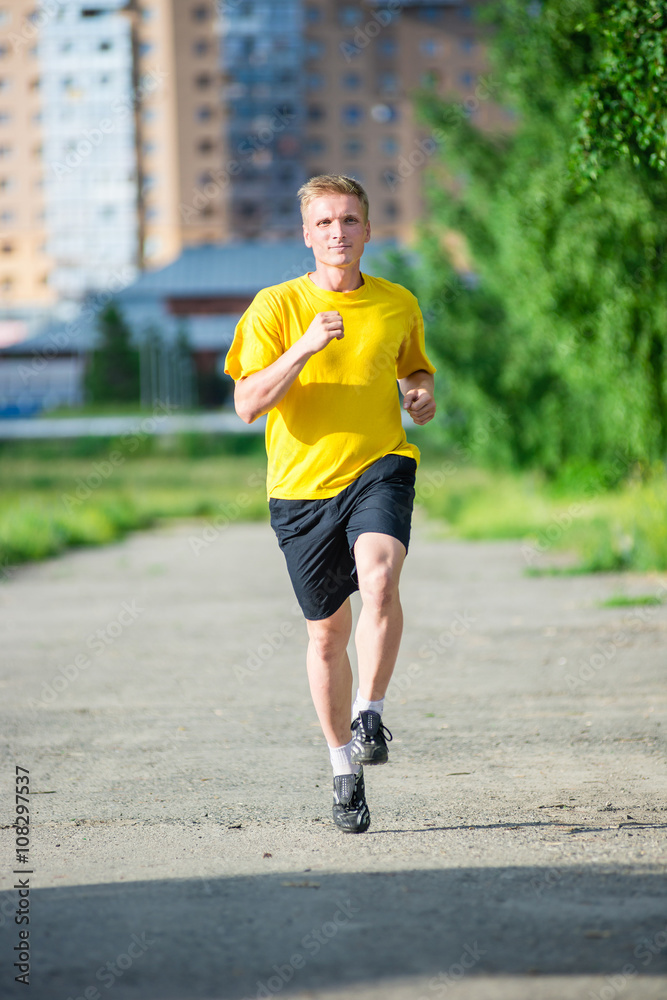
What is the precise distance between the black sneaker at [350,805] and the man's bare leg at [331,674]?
5.5 inches

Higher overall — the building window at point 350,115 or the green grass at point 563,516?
the building window at point 350,115

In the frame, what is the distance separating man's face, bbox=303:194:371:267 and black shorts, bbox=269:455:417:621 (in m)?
0.68

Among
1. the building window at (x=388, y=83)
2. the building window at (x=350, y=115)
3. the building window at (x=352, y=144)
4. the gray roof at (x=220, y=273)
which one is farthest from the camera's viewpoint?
the building window at (x=388, y=83)

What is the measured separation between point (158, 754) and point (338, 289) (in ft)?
7.79

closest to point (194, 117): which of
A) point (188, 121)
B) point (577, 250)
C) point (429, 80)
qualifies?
point (188, 121)

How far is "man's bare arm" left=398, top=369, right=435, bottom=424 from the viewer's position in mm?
4277

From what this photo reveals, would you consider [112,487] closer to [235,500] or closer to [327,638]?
[235,500]

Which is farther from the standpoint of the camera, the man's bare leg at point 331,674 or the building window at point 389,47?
the building window at point 389,47

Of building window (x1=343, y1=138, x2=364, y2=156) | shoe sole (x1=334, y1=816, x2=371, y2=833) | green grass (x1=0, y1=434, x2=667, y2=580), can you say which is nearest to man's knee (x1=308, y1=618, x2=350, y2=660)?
shoe sole (x1=334, y1=816, x2=371, y2=833)

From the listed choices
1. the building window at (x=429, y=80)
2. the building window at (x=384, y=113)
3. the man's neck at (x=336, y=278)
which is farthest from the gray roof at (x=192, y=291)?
the man's neck at (x=336, y=278)

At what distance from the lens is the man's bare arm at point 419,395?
4277mm

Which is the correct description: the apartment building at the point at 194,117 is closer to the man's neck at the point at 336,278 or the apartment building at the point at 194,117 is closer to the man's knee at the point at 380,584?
the man's neck at the point at 336,278

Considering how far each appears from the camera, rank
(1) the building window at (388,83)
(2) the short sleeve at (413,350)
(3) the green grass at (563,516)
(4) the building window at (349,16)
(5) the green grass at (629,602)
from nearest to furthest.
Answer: (2) the short sleeve at (413,350)
(5) the green grass at (629,602)
(3) the green grass at (563,516)
(4) the building window at (349,16)
(1) the building window at (388,83)

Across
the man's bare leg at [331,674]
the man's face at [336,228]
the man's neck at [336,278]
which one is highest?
the man's face at [336,228]
